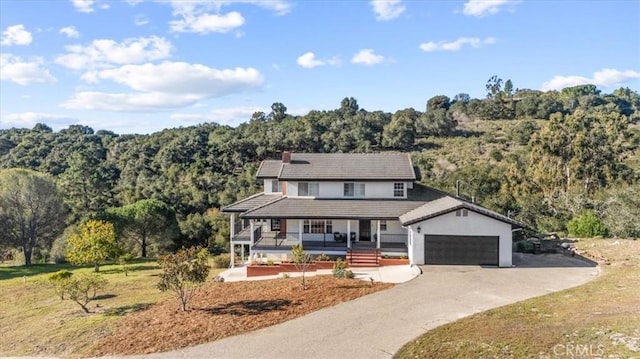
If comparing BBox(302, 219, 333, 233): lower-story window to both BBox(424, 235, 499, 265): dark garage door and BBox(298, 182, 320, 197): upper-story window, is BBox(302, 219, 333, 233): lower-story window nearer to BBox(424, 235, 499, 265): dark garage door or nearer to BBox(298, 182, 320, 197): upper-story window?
BBox(298, 182, 320, 197): upper-story window

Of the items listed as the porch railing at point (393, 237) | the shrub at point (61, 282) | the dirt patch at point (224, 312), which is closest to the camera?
the dirt patch at point (224, 312)

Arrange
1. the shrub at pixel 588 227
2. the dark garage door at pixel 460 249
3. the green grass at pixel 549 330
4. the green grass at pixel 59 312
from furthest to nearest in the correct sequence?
the shrub at pixel 588 227 → the dark garage door at pixel 460 249 → the green grass at pixel 59 312 → the green grass at pixel 549 330

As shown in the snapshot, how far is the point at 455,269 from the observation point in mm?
22953

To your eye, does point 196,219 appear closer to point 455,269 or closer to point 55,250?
point 55,250

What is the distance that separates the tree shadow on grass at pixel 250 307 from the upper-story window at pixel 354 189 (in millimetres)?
12256

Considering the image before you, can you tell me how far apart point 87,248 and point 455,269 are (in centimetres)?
2344

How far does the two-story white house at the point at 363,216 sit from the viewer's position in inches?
939

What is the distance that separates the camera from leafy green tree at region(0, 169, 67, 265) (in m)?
36.9

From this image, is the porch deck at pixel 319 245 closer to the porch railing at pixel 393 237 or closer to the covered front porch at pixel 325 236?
the covered front porch at pixel 325 236

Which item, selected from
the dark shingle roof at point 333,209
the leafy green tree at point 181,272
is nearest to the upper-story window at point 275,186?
the dark shingle roof at point 333,209

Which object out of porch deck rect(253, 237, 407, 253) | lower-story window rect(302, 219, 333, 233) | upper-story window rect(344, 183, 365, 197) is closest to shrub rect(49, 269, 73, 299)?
porch deck rect(253, 237, 407, 253)

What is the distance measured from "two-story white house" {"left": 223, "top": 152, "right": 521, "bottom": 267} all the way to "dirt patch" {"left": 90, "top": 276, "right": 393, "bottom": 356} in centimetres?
520

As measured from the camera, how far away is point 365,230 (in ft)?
92.7

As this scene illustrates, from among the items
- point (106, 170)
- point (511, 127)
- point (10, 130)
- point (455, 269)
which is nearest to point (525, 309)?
point (455, 269)
